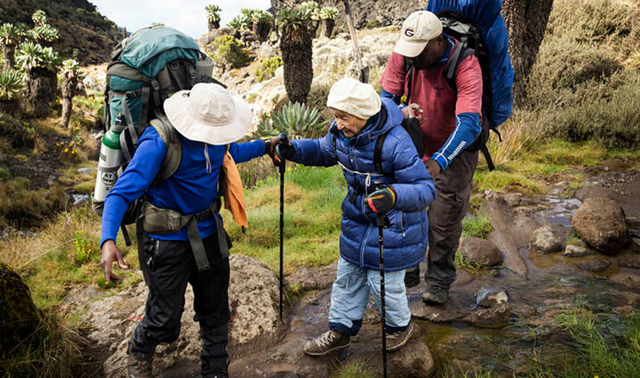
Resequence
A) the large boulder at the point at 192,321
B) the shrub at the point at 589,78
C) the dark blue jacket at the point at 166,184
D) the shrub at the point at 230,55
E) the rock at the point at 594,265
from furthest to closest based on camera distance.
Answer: the shrub at the point at 230,55 < the shrub at the point at 589,78 < the rock at the point at 594,265 < the large boulder at the point at 192,321 < the dark blue jacket at the point at 166,184

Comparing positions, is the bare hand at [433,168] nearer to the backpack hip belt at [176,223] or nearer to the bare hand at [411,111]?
the bare hand at [411,111]

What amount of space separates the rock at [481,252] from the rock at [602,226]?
95 centimetres

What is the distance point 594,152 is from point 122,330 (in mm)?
8094

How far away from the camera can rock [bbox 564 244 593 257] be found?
4.38m

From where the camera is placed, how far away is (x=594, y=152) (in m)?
7.83

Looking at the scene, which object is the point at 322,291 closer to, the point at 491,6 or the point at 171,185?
the point at 171,185

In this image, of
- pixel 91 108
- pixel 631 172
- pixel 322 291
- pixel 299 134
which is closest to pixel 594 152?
pixel 631 172

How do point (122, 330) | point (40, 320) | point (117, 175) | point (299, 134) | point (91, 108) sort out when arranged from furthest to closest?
point (91, 108), point (299, 134), point (122, 330), point (40, 320), point (117, 175)

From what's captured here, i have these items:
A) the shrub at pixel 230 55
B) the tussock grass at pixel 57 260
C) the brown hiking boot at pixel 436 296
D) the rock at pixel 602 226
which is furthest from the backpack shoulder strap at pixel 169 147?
the shrub at pixel 230 55

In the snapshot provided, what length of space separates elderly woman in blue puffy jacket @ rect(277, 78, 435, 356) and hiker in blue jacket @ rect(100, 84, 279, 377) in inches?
24.2

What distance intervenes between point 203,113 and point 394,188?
1.09 metres

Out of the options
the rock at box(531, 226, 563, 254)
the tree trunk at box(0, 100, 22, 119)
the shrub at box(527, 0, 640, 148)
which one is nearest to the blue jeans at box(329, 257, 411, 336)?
the rock at box(531, 226, 563, 254)

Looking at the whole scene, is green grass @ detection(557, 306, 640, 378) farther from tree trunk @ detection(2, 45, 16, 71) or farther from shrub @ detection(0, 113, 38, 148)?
tree trunk @ detection(2, 45, 16, 71)

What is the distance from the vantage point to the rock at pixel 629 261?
4.13 meters
